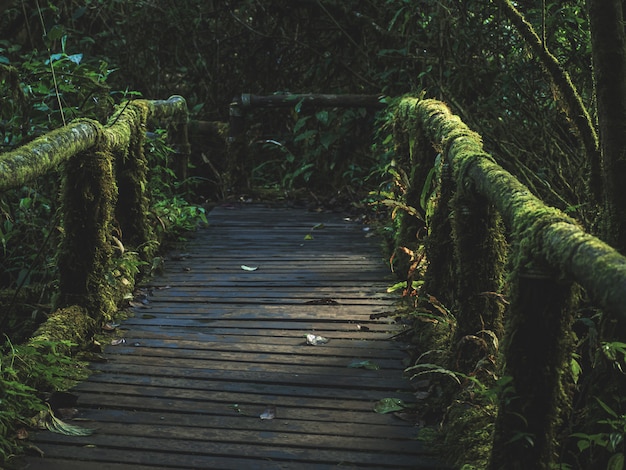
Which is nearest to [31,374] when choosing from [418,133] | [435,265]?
[435,265]

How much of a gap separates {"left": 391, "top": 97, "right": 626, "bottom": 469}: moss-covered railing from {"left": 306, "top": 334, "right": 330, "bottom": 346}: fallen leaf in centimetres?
97

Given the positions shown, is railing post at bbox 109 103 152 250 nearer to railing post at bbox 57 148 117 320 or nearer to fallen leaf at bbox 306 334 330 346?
railing post at bbox 57 148 117 320

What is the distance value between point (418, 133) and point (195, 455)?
9.71 feet

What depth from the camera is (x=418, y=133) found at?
557 centimetres

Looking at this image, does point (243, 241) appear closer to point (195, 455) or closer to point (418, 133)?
point (418, 133)

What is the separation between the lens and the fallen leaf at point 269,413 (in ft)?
11.8

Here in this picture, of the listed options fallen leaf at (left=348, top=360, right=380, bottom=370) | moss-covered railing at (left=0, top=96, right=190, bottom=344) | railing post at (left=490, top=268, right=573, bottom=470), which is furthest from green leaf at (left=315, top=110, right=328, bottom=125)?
railing post at (left=490, top=268, right=573, bottom=470)

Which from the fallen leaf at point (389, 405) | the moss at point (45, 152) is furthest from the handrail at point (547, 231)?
the moss at point (45, 152)

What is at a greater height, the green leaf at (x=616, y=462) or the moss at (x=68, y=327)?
the green leaf at (x=616, y=462)

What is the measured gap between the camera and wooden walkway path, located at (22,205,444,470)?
3245 millimetres

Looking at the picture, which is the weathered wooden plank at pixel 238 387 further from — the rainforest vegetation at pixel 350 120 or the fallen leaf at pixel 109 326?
the fallen leaf at pixel 109 326

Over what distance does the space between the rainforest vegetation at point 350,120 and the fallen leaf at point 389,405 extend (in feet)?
0.47

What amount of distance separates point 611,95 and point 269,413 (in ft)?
5.91

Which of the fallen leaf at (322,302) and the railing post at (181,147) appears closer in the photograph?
the fallen leaf at (322,302)
